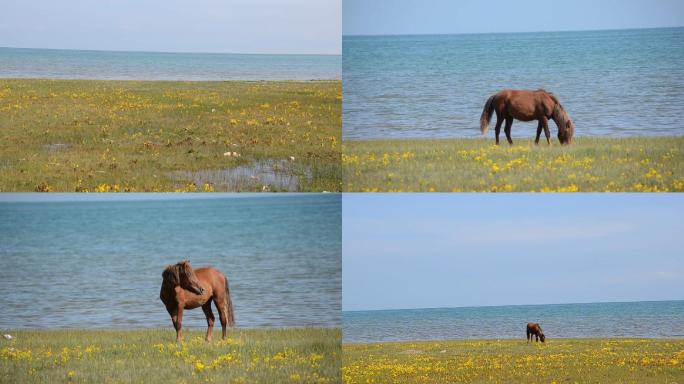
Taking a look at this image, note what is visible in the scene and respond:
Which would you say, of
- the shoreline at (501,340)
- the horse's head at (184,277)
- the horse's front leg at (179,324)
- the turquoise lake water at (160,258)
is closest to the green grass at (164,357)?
the horse's front leg at (179,324)

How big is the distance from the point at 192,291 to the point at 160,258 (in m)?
0.60

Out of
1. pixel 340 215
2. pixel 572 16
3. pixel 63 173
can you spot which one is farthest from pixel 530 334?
pixel 63 173

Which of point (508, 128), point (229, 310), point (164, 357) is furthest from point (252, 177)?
point (508, 128)

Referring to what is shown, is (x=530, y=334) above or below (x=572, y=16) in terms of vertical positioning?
below

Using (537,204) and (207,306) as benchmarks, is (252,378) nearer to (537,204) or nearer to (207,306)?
(207,306)

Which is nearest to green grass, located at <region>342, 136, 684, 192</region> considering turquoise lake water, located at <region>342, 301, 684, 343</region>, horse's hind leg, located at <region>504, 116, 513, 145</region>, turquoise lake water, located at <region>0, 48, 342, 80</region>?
horse's hind leg, located at <region>504, 116, 513, 145</region>

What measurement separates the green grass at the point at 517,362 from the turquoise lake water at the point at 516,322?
5.9 inches

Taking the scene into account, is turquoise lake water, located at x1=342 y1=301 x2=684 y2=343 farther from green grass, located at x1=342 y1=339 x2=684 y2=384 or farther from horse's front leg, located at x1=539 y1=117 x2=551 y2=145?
horse's front leg, located at x1=539 y1=117 x2=551 y2=145

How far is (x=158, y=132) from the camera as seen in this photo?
→ 1280 centimetres

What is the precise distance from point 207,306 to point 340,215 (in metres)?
1.65

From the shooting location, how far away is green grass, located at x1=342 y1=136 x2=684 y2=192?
1249 cm

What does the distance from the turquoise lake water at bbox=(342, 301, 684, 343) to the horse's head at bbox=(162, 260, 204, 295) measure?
5.88ft

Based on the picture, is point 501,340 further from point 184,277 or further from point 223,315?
point 184,277

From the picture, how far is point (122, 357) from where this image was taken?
12086 mm
